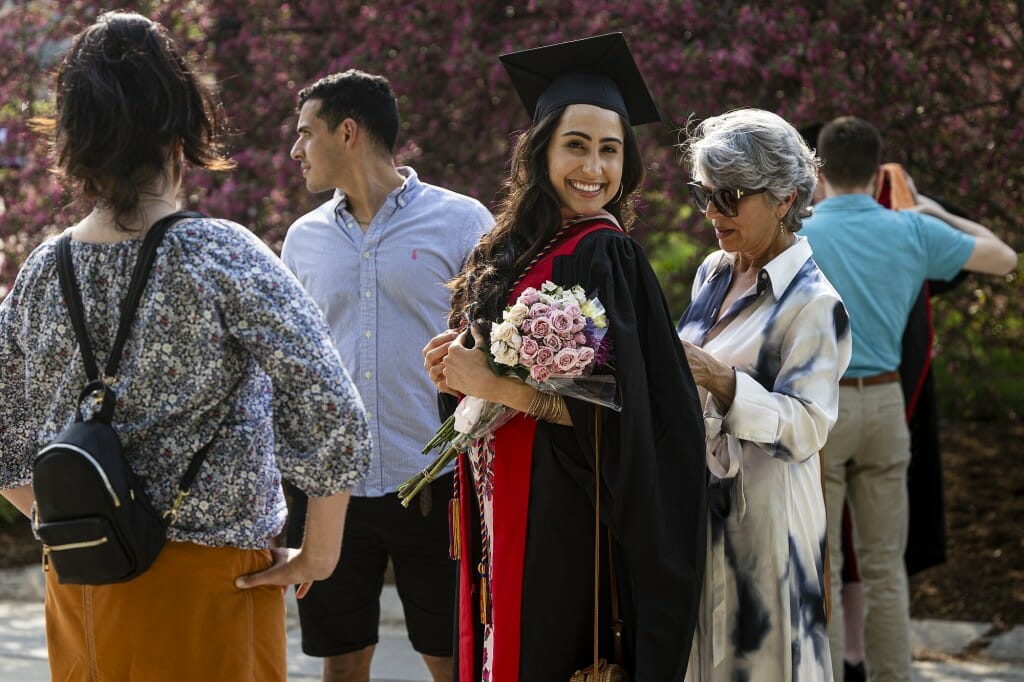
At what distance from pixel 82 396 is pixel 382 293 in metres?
1.63

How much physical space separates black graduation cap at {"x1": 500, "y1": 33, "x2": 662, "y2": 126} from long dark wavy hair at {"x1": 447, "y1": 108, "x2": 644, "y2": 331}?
58 millimetres

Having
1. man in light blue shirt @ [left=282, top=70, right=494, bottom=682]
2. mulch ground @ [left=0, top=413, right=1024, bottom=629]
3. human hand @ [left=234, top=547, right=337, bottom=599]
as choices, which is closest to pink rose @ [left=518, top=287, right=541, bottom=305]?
human hand @ [left=234, top=547, right=337, bottom=599]

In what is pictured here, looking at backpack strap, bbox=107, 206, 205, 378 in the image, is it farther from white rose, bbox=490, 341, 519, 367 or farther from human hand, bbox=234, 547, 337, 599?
white rose, bbox=490, 341, 519, 367

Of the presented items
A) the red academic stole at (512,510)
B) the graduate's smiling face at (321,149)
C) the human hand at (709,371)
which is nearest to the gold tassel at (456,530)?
the red academic stole at (512,510)

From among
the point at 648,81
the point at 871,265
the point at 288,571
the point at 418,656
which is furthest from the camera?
the point at 648,81

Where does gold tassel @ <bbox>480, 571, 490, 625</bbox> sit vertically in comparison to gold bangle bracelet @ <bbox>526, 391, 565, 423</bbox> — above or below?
below

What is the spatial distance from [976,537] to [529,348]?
5079 mm

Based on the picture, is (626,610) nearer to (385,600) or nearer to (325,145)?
(325,145)

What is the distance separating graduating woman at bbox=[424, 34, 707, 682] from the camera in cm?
272

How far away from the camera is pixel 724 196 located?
324 centimetres

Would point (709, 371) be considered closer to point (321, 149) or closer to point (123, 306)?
point (123, 306)

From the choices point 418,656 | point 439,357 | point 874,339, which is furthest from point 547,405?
point 418,656

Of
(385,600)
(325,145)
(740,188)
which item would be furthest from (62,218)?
(740,188)

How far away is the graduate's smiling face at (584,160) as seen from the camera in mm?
3006
